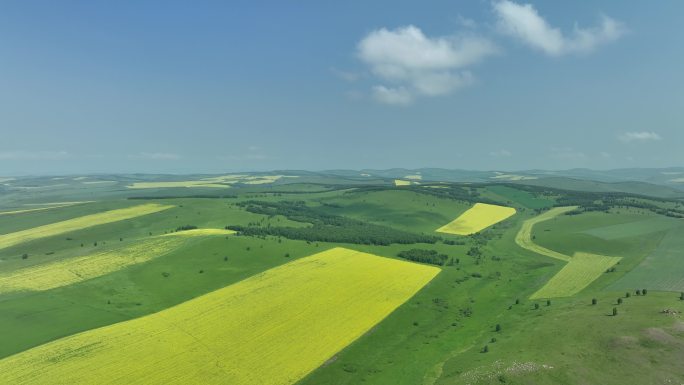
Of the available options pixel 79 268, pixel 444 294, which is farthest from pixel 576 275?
pixel 79 268

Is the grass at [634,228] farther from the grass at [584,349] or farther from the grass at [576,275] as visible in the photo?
the grass at [584,349]

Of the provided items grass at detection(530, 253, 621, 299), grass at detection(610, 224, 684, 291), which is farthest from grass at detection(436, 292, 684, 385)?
grass at detection(530, 253, 621, 299)

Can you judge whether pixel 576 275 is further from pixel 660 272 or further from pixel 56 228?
pixel 56 228

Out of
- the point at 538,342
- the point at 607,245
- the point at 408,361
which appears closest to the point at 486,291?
the point at 538,342

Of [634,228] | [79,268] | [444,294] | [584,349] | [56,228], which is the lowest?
[444,294]

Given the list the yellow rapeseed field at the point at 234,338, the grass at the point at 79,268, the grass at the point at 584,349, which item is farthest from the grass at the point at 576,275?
the grass at the point at 79,268

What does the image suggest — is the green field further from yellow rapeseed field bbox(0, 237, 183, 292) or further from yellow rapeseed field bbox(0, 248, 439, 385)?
yellow rapeseed field bbox(0, 248, 439, 385)
